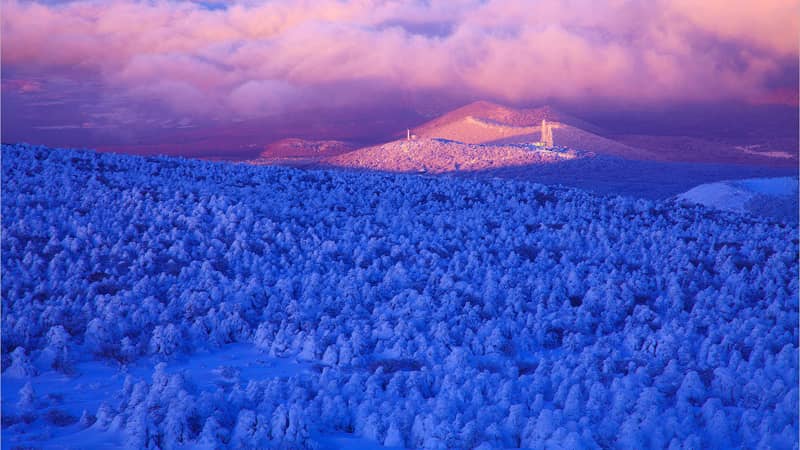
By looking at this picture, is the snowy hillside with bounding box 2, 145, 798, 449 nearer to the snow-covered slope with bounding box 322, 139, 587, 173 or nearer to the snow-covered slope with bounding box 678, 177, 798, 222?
the snow-covered slope with bounding box 678, 177, 798, 222

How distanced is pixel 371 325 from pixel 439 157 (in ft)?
187

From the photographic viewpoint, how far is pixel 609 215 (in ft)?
82.3

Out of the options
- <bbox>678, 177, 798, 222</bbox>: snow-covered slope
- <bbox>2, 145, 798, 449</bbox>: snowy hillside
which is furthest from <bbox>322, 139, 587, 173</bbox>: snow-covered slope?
<bbox>2, 145, 798, 449</bbox>: snowy hillside

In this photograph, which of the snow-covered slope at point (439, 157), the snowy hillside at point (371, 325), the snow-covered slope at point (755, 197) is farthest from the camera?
the snow-covered slope at point (439, 157)

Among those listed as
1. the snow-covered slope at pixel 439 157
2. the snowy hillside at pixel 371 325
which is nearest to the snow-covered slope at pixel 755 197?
the snowy hillside at pixel 371 325

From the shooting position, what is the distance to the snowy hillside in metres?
8.34

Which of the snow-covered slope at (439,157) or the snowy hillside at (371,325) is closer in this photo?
the snowy hillside at (371,325)

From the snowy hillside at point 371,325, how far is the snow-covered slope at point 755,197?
2003cm

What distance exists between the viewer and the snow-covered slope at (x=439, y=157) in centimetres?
6619

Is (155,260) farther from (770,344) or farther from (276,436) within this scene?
(770,344)

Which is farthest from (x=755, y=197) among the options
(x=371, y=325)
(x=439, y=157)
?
(x=371, y=325)

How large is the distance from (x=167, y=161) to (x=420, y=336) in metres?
21.7

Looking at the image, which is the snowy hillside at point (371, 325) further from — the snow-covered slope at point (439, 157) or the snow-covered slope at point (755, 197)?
the snow-covered slope at point (439, 157)

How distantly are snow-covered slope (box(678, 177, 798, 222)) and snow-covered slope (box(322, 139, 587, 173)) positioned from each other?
23.9 meters
